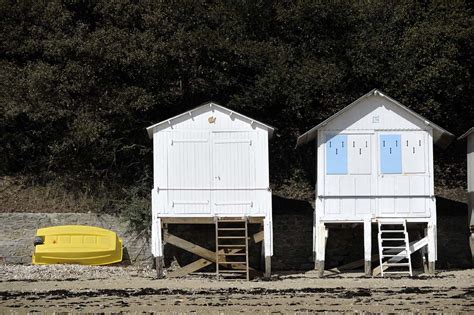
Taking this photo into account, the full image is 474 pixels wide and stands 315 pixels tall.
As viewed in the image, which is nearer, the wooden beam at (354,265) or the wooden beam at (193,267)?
the wooden beam at (193,267)

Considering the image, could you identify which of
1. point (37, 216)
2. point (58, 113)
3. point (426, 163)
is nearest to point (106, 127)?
point (58, 113)

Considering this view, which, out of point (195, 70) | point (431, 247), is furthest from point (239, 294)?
point (195, 70)

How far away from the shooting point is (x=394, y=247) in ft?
80.4

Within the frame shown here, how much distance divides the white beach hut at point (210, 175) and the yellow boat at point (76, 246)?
2114 mm

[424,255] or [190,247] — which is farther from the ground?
[190,247]

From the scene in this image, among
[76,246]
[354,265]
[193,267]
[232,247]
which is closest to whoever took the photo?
[232,247]

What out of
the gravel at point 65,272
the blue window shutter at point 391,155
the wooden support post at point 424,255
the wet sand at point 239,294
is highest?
the blue window shutter at point 391,155

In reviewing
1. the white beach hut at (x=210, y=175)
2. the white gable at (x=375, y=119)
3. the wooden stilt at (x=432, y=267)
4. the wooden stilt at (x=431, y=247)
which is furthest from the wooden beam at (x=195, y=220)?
the wooden stilt at (x=432, y=267)

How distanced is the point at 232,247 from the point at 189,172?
7.17 feet

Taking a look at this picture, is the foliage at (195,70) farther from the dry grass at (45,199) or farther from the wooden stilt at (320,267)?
the wooden stilt at (320,267)

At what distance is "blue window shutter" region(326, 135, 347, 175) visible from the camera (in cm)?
2467

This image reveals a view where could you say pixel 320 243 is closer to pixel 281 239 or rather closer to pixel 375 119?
pixel 281 239

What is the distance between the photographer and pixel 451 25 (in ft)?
95.0

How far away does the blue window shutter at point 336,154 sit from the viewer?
24.7 metres
